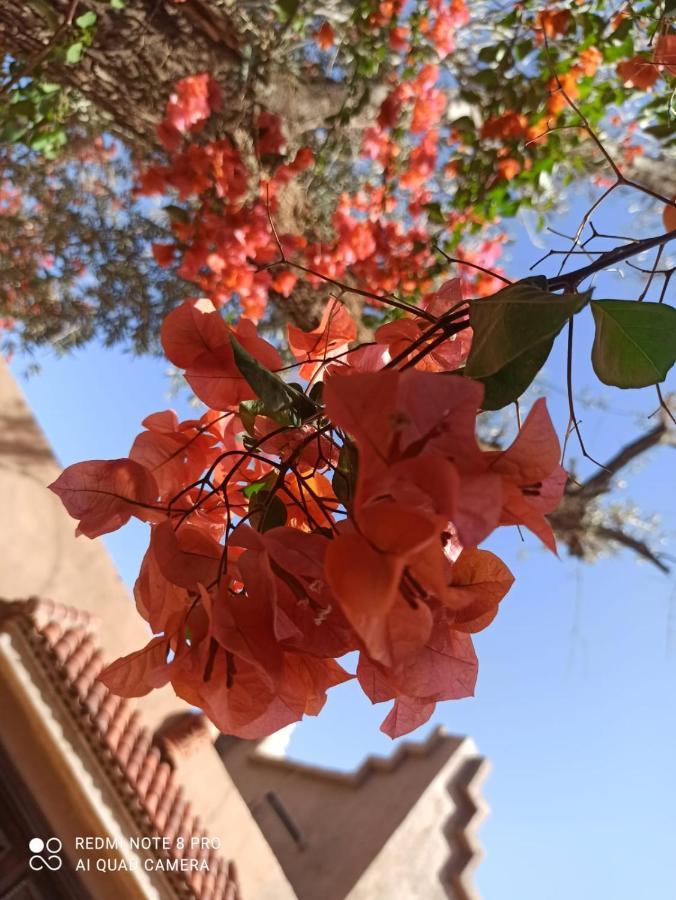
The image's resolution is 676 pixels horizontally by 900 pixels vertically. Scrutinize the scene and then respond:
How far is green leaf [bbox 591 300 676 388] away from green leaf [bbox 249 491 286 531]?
0.22 meters

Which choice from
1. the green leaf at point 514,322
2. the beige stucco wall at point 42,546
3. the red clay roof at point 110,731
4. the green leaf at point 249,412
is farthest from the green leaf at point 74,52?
the green leaf at point 514,322

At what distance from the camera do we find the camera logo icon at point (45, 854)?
1.76 metres

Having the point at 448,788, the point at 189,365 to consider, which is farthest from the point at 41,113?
the point at 448,788

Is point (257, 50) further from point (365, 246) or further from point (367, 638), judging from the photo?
point (367, 638)

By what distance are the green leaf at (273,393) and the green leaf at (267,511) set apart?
0.05 m

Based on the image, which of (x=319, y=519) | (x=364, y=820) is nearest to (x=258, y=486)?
(x=319, y=519)

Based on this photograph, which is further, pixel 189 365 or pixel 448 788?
pixel 448 788

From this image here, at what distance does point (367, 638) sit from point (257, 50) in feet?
7.31

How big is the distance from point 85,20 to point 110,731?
5.96 ft

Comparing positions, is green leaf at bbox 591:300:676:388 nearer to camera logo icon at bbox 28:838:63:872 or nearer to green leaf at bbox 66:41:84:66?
green leaf at bbox 66:41:84:66

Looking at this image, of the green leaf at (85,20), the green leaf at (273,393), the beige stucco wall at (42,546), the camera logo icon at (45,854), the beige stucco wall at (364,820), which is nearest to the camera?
the green leaf at (273,393)

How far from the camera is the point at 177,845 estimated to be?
74.4 inches

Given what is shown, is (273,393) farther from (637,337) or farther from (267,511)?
(637,337)

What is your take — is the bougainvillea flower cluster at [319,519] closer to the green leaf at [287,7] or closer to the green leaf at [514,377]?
the green leaf at [514,377]
